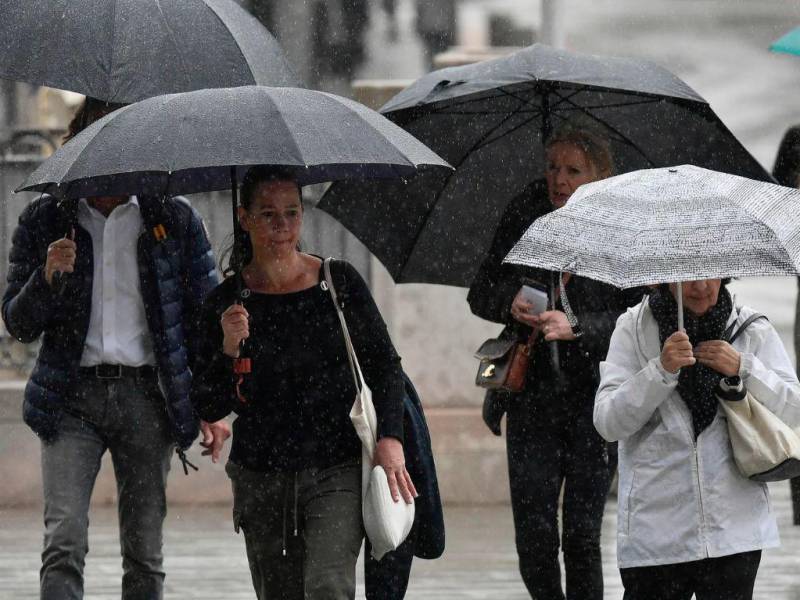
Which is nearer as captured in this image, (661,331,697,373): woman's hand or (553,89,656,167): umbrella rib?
(661,331,697,373): woman's hand

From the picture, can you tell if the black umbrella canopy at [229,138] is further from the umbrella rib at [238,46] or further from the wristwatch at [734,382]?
the wristwatch at [734,382]

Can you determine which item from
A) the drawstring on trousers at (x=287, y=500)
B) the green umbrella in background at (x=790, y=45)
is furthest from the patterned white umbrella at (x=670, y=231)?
the green umbrella in background at (x=790, y=45)

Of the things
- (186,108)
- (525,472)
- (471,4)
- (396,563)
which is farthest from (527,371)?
(471,4)

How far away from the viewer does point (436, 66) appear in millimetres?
11930

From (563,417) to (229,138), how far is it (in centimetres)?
192

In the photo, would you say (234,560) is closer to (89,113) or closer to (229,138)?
(89,113)

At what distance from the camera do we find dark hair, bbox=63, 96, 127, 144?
6.62 metres

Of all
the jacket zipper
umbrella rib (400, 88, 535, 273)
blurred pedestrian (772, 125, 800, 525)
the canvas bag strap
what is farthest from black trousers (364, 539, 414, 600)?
blurred pedestrian (772, 125, 800, 525)

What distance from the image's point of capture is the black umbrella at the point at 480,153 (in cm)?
717

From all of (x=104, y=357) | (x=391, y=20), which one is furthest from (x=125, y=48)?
(x=391, y=20)

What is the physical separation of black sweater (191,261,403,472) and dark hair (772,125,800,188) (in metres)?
3.68

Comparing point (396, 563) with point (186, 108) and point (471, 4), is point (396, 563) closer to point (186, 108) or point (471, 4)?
point (186, 108)

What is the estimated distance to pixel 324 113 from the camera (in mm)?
5762

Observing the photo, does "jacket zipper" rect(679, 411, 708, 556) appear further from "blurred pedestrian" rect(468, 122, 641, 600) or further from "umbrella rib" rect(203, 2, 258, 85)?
"umbrella rib" rect(203, 2, 258, 85)
